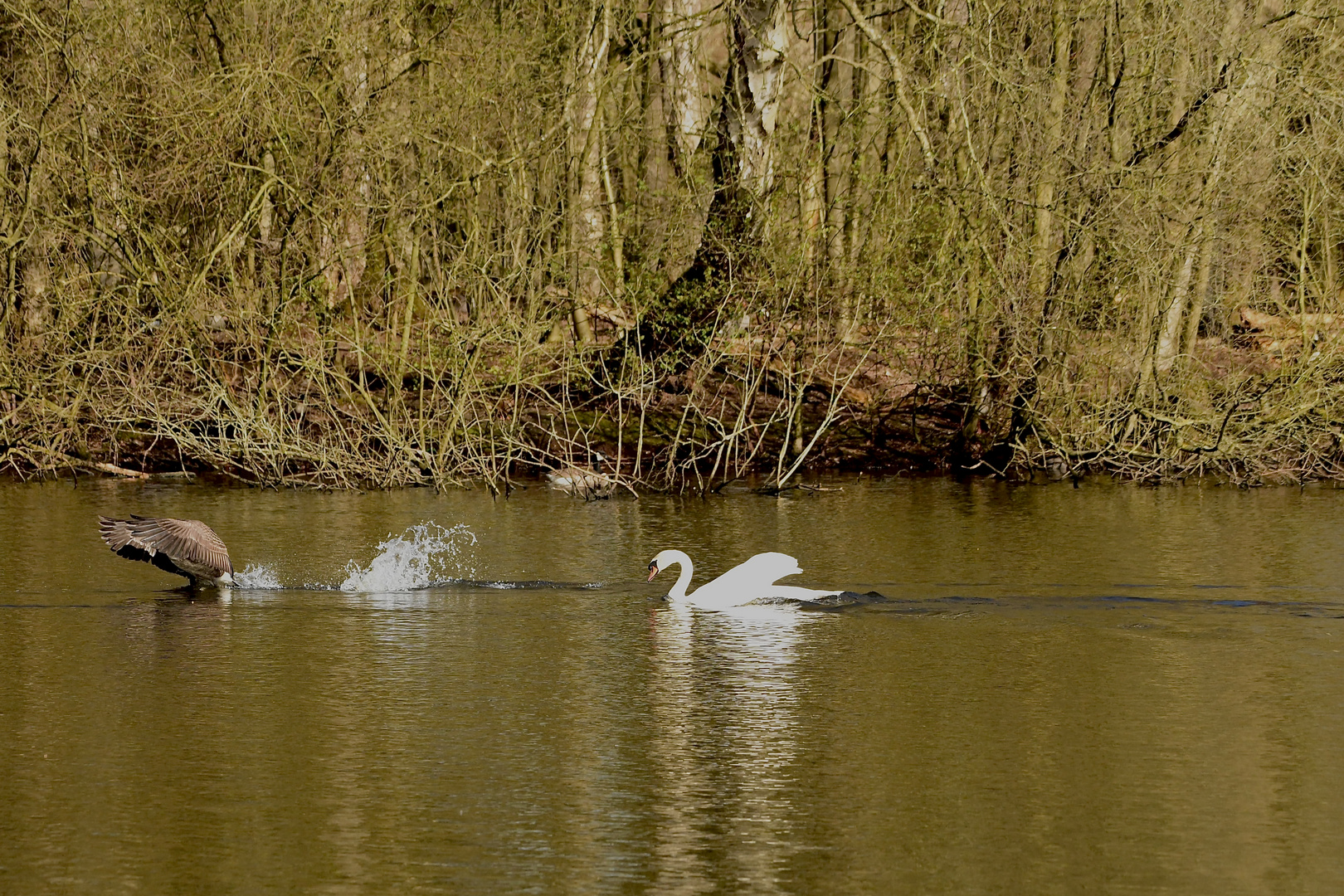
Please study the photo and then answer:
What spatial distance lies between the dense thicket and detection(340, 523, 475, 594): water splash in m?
5.23

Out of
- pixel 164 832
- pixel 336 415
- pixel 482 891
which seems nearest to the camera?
pixel 482 891

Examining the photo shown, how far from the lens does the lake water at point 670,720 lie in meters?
7.21

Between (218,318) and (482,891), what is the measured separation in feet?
58.1

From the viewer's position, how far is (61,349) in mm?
23672

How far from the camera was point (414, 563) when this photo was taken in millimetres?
→ 15688

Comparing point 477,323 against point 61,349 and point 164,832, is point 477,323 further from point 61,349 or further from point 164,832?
point 164,832

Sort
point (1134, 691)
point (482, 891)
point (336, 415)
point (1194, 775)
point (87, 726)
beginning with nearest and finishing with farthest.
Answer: point (482, 891)
point (1194, 775)
point (87, 726)
point (1134, 691)
point (336, 415)

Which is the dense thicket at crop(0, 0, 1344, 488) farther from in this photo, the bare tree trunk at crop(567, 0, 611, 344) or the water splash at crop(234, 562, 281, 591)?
the water splash at crop(234, 562, 281, 591)

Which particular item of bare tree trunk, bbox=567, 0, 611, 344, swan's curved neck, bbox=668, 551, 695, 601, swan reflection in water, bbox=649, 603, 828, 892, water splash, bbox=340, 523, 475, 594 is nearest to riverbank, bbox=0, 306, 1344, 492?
bare tree trunk, bbox=567, 0, 611, 344

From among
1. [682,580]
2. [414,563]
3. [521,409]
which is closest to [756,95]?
[521,409]

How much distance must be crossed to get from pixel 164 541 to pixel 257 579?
2.79 ft

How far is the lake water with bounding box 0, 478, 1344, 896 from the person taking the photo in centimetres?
721

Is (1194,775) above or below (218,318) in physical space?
below

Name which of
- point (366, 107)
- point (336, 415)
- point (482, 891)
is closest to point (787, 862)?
point (482, 891)
